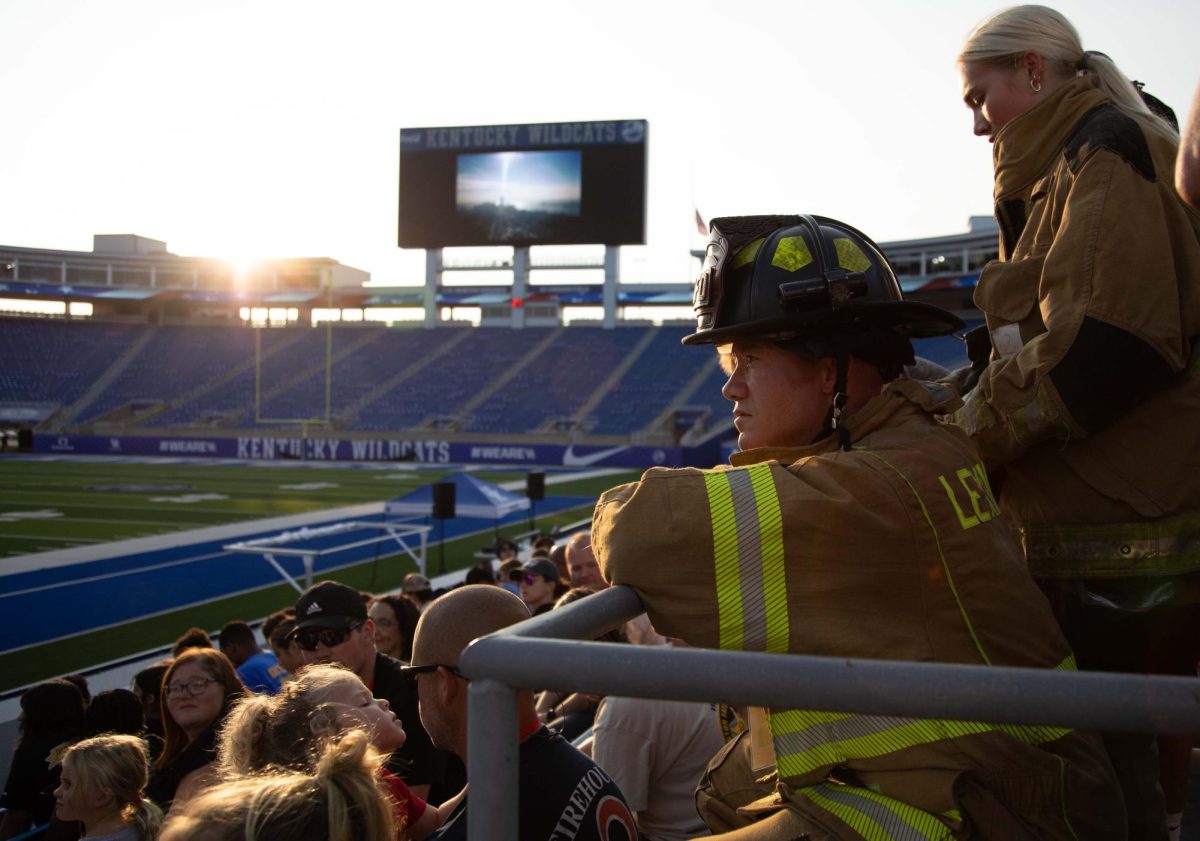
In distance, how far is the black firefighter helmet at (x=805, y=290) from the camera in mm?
1771

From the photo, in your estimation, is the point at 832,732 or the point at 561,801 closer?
the point at 832,732

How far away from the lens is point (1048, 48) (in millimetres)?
2238

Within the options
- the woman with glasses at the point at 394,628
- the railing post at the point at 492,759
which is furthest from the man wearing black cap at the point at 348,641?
the railing post at the point at 492,759

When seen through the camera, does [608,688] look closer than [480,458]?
Yes

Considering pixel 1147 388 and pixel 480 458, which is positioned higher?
pixel 1147 388

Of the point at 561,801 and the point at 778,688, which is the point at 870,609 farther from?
the point at 561,801

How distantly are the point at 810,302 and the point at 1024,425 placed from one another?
55cm

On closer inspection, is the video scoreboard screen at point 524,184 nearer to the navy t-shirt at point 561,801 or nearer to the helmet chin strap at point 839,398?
the navy t-shirt at point 561,801

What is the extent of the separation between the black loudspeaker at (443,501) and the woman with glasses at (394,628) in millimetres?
8562

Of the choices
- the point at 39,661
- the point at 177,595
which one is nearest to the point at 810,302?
the point at 39,661

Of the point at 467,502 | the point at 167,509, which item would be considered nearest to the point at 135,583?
the point at 467,502

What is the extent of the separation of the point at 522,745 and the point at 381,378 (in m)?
53.1

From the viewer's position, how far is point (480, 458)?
137ft

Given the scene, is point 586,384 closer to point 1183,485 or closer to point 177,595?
point 177,595
